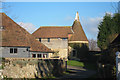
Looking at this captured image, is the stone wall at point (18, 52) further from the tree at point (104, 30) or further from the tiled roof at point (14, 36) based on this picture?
the tree at point (104, 30)

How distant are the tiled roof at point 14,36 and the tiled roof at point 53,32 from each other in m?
15.0

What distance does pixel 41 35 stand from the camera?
49719mm

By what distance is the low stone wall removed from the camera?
17.1 m

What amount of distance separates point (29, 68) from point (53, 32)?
31581mm

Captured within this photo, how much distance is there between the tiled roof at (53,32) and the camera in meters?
48.8

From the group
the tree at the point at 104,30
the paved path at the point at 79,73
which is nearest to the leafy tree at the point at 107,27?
the tree at the point at 104,30

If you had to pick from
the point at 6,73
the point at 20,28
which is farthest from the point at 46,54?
the point at 6,73

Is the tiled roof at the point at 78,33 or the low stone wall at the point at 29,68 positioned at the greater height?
the tiled roof at the point at 78,33

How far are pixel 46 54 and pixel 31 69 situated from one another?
15928mm

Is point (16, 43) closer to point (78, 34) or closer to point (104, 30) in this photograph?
point (104, 30)

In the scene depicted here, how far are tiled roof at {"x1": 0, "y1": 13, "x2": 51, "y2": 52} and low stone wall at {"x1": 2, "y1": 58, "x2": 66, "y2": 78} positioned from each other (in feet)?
33.6

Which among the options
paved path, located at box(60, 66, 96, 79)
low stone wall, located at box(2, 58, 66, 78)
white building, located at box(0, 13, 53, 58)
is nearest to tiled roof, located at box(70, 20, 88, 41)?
white building, located at box(0, 13, 53, 58)

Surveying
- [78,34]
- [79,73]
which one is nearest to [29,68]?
[79,73]

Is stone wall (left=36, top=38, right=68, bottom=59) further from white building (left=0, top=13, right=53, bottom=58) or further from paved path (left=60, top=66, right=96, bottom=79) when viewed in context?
paved path (left=60, top=66, right=96, bottom=79)
